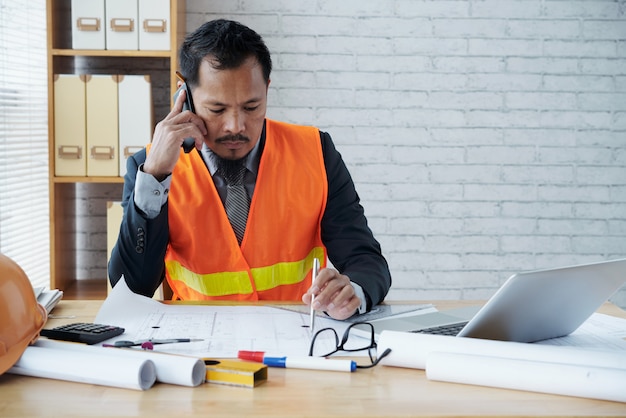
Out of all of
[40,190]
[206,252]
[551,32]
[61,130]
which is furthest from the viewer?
[551,32]

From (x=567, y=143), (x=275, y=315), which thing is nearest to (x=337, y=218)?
(x=275, y=315)

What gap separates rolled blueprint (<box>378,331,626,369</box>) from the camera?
1056mm

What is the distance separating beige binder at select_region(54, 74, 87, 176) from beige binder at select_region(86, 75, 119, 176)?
23 mm

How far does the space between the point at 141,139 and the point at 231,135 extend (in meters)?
1.02

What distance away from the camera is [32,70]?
2.80m

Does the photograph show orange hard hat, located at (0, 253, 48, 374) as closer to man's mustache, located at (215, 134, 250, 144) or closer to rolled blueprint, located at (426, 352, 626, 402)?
rolled blueprint, located at (426, 352, 626, 402)

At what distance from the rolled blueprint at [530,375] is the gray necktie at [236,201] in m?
0.93

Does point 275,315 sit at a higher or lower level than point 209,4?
lower

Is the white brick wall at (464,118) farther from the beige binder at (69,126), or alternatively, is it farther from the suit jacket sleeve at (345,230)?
the suit jacket sleeve at (345,230)

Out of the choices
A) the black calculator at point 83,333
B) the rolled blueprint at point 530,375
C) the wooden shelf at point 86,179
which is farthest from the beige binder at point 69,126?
the rolled blueprint at point 530,375

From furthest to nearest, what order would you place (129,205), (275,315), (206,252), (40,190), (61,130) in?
(40,190), (61,130), (206,252), (129,205), (275,315)

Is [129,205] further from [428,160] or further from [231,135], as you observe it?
[428,160]

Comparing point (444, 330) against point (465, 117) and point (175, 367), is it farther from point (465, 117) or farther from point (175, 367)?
point (465, 117)

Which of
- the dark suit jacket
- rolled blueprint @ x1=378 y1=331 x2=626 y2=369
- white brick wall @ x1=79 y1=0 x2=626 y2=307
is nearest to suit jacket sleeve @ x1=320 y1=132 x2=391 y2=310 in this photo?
the dark suit jacket
